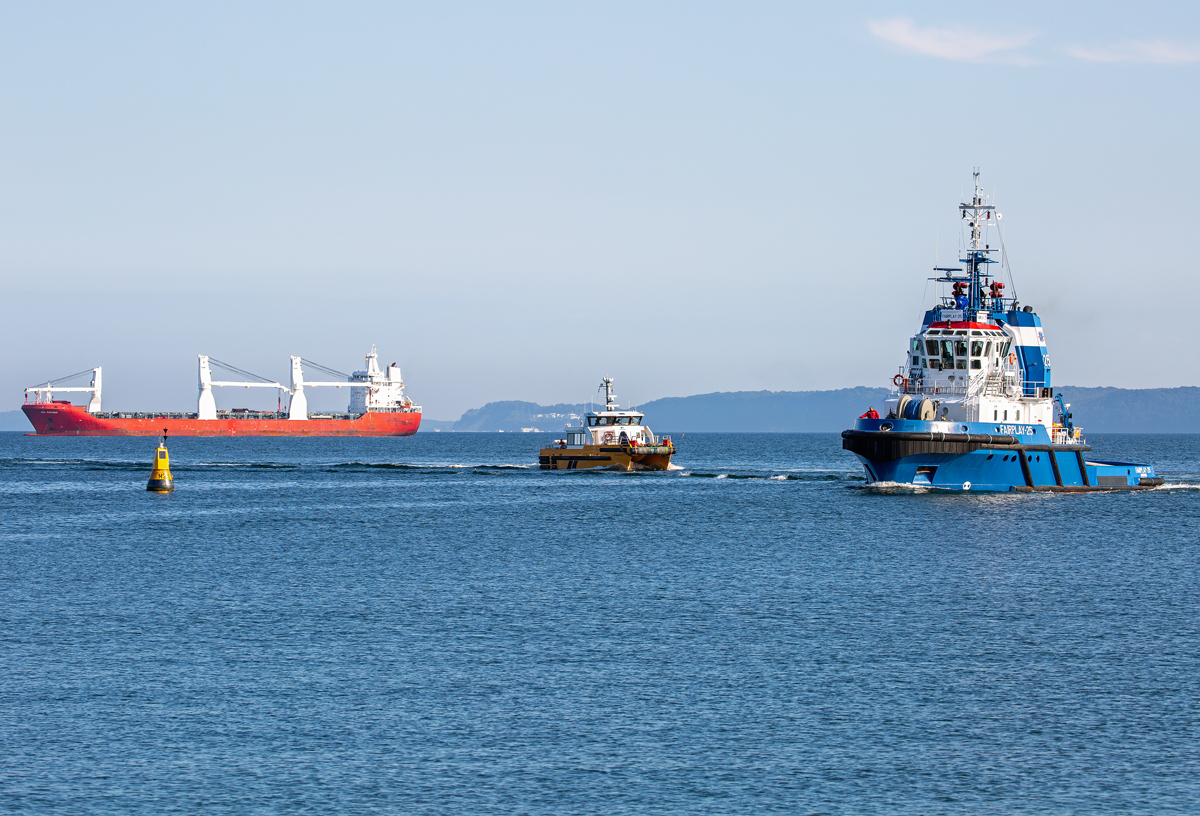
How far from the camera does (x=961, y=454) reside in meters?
62.9

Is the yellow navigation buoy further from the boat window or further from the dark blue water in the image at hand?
the boat window

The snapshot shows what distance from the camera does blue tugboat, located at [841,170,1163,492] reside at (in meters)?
63.6

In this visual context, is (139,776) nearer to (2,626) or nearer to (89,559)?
(2,626)

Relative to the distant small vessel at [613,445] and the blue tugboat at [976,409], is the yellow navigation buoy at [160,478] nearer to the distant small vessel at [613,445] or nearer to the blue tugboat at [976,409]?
the distant small vessel at [613,445]

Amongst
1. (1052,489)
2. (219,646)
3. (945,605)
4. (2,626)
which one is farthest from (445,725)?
(1052,489)

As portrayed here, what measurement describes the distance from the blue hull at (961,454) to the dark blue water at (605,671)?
7895 mm

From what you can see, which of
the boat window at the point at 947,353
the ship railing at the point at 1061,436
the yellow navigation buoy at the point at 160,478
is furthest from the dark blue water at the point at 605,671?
the yellow navigation buoy at the point at 160,478

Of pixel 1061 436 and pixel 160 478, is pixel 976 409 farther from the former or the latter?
pixel 160 478

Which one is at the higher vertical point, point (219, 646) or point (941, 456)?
point (941, 456)

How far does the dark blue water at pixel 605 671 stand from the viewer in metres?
19.1

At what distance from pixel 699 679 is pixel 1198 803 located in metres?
9.80

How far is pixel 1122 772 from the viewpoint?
64.6 feet

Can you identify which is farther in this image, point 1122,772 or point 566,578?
point 566,578

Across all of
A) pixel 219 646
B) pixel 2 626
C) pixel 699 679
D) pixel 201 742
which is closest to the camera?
pixel 201 742
